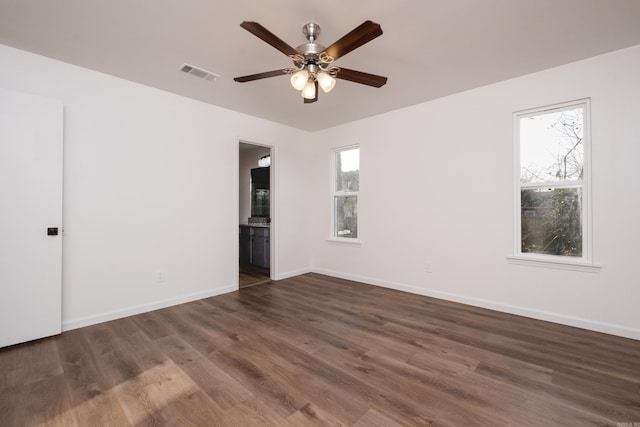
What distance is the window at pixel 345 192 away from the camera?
4.89 metres

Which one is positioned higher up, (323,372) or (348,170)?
(348,170)

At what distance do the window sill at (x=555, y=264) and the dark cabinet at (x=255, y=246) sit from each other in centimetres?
396

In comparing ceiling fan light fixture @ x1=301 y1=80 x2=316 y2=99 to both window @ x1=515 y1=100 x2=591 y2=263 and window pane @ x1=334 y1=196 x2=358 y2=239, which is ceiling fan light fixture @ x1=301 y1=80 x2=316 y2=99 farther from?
window pane @ x1=334 y1=196 x2=358 y2=239

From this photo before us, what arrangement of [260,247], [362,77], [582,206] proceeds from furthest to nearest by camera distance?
1. [260,247]
2. [582,206]
3. [362,77]

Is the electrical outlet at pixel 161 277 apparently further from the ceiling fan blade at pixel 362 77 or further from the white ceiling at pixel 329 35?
the ceiling fan blade at pixel 362 77

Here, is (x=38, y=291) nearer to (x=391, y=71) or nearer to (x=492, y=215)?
(x=391, y=71)

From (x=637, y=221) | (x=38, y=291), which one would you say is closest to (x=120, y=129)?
(x=38, y=291)

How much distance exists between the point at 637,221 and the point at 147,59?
490cm

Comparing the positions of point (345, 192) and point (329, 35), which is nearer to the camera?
point (329, 35)

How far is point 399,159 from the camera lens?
13.8 ft

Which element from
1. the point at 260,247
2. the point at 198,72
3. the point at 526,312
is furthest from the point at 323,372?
the point at 260,247

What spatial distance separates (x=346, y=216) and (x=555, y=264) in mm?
2939

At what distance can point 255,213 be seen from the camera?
21.4 ft

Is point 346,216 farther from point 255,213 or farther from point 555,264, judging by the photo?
point 555,264
